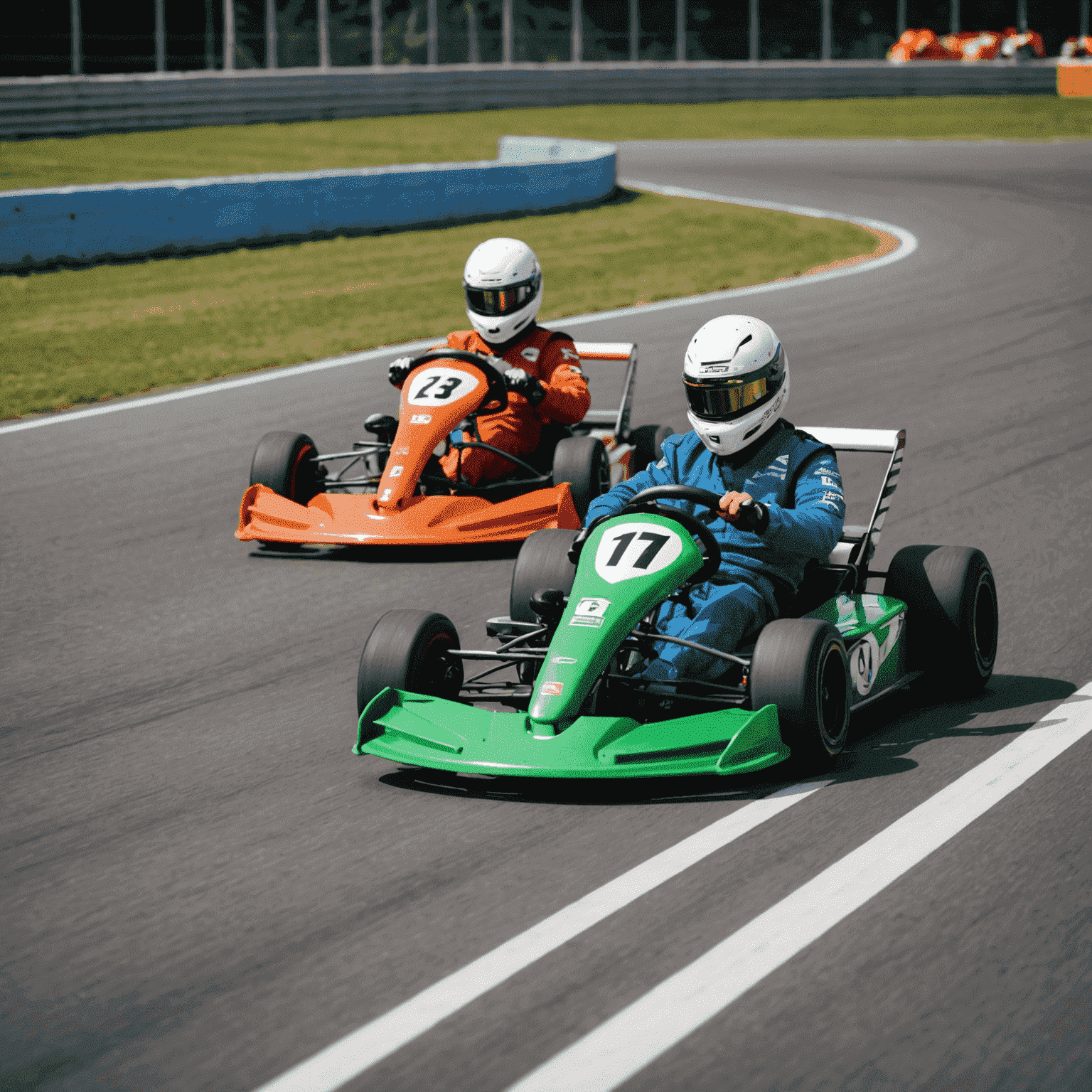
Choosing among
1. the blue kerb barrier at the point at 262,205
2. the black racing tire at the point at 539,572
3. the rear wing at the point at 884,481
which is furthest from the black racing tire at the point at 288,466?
the blue kerb barrier at the point at 262,205

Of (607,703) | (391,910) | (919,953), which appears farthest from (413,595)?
(919,953)

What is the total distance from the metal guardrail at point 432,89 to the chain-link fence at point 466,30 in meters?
0.53

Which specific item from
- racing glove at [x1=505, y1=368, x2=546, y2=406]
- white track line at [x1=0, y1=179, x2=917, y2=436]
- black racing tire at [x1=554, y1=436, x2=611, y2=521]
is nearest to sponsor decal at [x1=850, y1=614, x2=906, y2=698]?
black racing tire at [x1=554, y1=436, x2=611, y2=521]

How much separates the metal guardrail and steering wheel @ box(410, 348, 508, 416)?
818 inches

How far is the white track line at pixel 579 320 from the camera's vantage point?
11734 mm

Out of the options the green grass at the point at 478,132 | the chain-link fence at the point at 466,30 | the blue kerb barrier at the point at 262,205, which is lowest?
the blue kerb barrier at the point at 262,205

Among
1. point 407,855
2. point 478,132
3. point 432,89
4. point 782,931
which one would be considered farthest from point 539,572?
point 432,89

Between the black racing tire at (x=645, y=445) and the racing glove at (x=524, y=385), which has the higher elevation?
the racing glove at (x=524, y=385)

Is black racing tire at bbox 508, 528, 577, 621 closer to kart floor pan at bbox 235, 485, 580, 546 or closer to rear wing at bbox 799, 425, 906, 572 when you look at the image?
rear wing at bbox 799, 425, 906, 572

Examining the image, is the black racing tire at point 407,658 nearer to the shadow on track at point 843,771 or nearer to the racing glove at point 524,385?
the shadow on track at point 843,771

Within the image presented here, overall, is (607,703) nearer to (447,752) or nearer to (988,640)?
(447,752)

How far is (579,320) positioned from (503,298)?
22.0 feet

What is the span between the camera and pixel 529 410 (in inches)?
339

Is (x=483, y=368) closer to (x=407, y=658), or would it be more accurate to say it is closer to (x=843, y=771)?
(x=407, y=658)
